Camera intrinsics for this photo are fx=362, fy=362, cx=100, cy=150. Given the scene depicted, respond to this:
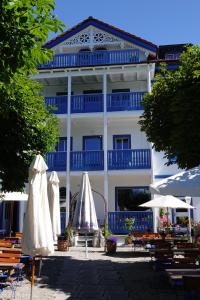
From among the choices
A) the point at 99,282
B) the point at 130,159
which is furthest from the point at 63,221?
the point at 99,282

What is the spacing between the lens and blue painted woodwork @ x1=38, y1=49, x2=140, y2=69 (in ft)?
69.5

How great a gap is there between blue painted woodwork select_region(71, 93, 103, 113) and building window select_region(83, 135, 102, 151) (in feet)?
6.09

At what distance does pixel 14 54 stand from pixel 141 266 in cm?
817

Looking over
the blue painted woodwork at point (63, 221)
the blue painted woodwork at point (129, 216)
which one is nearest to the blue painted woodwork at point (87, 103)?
the blue painted woodwork at point (63, 221)

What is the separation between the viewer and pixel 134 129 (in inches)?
854

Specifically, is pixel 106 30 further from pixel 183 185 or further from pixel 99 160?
pixel 183 185

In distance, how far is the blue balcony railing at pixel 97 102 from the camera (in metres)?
20.6

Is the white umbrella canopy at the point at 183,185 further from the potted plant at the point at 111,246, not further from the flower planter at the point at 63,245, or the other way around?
the flower planter at the point at 63,245

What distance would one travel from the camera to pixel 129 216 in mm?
19250

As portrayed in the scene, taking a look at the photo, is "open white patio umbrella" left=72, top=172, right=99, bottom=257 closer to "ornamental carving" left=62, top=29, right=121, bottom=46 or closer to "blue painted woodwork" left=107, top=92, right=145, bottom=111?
"blue painted woodwork" left=107, top=92, right=145, bottom=111

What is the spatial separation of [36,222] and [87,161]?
13.5 metres

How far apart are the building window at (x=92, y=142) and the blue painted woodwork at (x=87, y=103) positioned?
73.1 inches

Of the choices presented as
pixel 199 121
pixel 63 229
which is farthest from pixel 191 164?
pixel 63 229

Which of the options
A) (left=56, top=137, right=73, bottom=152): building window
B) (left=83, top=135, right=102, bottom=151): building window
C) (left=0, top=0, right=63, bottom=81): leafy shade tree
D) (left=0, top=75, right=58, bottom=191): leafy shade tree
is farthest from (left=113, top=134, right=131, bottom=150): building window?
(left=0, top=0, right=63, bottom=81): leafy shade tree
